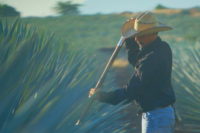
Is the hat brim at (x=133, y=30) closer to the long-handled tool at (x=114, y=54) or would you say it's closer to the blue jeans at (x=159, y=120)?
the long-handled tool at (x=114, y=54)

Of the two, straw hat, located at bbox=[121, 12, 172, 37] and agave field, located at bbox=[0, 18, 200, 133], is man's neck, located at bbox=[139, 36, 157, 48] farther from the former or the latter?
agave field, located at bbox=[0, 18, 200, 133]

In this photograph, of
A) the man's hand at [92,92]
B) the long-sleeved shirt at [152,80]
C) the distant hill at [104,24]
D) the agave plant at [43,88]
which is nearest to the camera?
the agave plant at [43,88]

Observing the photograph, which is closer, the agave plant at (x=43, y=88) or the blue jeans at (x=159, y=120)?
the agave plant at (x=43, y=88)

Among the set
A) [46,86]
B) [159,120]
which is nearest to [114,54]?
[159,120]

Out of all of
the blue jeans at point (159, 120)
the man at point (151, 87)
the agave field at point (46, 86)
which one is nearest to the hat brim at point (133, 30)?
the man at point (151, 87)

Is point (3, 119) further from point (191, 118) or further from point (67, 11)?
point (67, 11)

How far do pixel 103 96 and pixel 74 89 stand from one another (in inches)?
11.3

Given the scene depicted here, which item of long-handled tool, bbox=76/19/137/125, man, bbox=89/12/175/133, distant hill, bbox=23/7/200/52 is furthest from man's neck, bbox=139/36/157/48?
distant hill, bbox=23/7/200/52

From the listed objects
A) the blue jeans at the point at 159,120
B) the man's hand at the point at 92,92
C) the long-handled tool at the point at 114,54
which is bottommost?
the blue jeans at the point at 159,120

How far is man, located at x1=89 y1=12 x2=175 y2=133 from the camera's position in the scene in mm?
5781

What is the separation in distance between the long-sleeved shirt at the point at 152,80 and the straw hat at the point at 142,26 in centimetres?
10

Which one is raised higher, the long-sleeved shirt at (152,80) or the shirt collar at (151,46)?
the shirt collar at (151,46)

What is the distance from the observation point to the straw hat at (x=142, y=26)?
5936 mm

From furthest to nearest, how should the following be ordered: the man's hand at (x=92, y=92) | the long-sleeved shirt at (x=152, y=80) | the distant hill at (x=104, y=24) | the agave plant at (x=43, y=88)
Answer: the distant hill at (x=104, y=24) < the man's hand at (x=92, y=92) < the long-sleeved shirt at (x=152, y=80) < the agave plant at (x=43, y=88)
